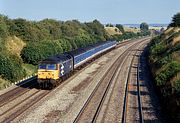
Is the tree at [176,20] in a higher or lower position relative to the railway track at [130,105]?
higher

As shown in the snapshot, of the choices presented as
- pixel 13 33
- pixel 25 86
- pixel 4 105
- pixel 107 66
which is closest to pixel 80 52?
pixel 107 66

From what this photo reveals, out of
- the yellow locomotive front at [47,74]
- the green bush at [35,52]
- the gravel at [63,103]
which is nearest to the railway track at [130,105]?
the gravel at [63,103]

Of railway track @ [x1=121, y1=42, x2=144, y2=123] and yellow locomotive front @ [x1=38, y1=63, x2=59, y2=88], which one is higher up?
yellow locomotive front @ [x1=38, y1=63, x2=59, y2=88]

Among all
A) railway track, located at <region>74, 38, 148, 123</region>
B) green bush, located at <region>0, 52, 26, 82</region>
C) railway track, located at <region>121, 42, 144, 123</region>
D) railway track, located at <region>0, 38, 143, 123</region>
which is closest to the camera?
railway track, located at <region>121, 42, 144, 123</region>

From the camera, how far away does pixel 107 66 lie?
175 ft

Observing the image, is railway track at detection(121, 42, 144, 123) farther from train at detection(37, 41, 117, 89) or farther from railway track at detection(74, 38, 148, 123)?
train at detection(37, 41, 117, 89)

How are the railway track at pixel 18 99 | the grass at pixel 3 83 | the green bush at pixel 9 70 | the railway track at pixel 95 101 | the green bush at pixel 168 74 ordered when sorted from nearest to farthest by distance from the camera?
the railway track at pixel 95 101 < the railway track at pixel 18 99 < the green bush at pixel 168 74 < the grass at pixel 3 83 < the green bush at pixel 9 70

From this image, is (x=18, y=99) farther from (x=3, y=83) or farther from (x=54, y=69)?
(x=3, y=83)

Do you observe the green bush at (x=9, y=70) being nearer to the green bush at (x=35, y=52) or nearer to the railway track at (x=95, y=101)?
the railway track at (x=95, y=101)

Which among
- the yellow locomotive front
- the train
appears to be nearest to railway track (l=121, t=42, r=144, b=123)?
the train

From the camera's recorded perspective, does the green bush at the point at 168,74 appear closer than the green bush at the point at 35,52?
Yes

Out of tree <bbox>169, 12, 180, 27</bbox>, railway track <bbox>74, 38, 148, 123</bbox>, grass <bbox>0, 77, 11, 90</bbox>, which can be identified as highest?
tree <bbox>169, 12, 180, 27</bbox>

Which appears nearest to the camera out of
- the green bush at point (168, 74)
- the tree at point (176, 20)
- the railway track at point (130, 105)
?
the railway track at point (130, 105)

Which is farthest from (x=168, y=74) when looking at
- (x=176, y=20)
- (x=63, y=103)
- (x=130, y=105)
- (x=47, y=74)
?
(x=176, y=20)
